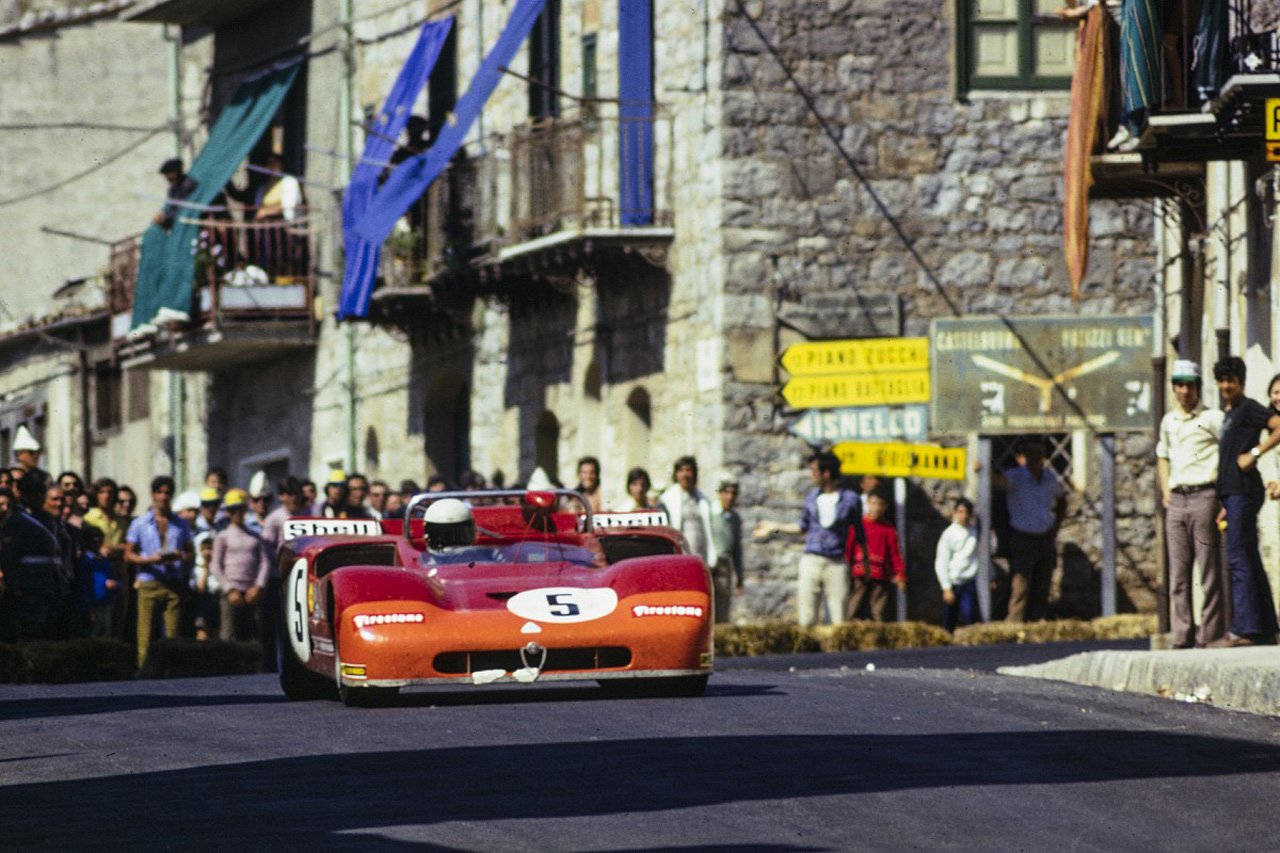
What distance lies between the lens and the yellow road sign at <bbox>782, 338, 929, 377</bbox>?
29734 mm

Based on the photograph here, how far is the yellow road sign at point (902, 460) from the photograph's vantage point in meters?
28.5

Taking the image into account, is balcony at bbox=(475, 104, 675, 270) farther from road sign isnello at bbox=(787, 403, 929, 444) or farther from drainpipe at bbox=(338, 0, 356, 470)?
drainpipe at bbox=(338, 0, 356, 470)

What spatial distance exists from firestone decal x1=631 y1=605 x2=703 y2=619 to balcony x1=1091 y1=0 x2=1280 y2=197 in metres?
6.82

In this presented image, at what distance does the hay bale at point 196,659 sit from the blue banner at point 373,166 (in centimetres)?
1306

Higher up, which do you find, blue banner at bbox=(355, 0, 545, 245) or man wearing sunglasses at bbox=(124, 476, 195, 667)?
blue banner at bbox=(355, 0, 545, 245)

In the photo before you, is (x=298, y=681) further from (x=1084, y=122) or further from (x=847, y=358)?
(x=847, y=358)

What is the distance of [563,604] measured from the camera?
1565cm

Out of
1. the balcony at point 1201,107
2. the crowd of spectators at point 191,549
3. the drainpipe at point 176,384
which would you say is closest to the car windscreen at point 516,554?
the balcony at point 1201,107

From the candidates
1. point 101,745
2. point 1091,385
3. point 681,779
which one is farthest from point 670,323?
point 681,779

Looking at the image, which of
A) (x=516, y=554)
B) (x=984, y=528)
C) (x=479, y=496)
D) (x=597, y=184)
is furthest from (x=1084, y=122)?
(x=516, y=554)

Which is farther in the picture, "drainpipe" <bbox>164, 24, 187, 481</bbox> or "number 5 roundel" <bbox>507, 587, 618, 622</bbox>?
"drainpipe" <bbox>164, 24, 187, 481</bbox>

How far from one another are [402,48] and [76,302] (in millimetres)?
13620

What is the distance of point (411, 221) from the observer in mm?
36219

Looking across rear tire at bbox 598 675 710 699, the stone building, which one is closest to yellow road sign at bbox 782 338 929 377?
the stone building
